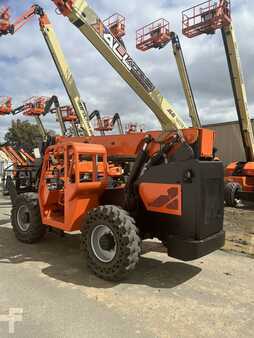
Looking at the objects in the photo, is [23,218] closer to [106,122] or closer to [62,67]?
[62,67]

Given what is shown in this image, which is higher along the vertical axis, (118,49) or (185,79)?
(118,49)

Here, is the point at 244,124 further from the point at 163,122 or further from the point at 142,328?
the point at 142,328

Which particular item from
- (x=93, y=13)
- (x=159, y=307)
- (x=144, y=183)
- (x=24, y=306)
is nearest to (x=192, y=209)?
(x=144, y=183)

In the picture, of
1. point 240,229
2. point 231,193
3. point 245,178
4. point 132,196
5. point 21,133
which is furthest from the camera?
point 21,133

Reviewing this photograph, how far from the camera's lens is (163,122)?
13.6 m

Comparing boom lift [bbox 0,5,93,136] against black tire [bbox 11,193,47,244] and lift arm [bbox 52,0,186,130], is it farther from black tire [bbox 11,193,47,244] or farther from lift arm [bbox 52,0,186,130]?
black tire [bbox 11,193,47,244]

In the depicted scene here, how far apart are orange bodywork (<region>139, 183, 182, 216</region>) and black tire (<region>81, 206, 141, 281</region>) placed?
0.38 metres

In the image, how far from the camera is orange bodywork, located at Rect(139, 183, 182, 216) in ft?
14.5

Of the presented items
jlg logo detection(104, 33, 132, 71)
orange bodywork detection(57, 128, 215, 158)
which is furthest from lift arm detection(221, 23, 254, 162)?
orange bodywork detection(57, 128, 215, 158)

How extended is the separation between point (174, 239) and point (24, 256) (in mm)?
2861

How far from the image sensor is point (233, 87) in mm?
13641

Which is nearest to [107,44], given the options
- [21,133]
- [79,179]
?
[79,179]

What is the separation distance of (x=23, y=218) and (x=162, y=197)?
336 cm

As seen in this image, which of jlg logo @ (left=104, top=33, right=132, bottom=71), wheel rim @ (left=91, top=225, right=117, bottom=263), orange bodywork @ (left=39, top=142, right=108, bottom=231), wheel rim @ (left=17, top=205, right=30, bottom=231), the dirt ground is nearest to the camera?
wheel rim @ (left=91, top=225, right=117, bottom=263)
